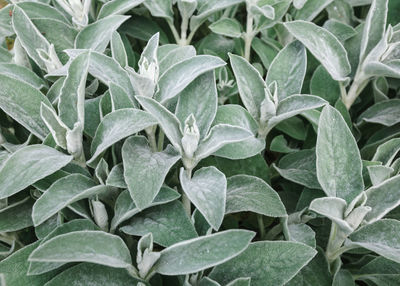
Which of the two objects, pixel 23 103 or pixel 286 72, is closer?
pixel 23 103

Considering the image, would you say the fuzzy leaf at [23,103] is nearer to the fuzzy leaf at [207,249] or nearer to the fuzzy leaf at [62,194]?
the fuzzy leaf at [62,194]

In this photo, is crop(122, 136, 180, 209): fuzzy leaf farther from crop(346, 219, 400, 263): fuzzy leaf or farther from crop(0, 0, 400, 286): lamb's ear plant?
crop(346, 219, 400, 263): fuzzy leaf

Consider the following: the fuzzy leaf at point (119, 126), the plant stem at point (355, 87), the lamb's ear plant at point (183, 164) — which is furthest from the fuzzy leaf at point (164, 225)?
the plant stem at point (355, 87)

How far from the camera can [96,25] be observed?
854 millimetres

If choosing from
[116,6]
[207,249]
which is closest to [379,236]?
[207,249]

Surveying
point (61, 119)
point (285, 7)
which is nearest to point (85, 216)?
point (61, 119)

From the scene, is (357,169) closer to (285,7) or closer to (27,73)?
(285,7)

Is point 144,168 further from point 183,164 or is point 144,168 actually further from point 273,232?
point 273,232

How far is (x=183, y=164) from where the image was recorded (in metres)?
0.75

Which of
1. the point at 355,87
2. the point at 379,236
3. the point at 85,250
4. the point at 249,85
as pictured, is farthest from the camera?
the point at 355,87

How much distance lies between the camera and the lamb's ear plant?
0.63 metres

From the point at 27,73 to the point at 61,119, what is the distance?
0.60 feet

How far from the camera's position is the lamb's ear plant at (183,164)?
0.63 m

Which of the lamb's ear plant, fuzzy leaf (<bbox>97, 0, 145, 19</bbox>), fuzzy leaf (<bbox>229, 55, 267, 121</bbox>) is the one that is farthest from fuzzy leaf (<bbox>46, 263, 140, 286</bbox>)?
fuzzy leaf (<bbox>97, 0, 145, 19</bbox>)
